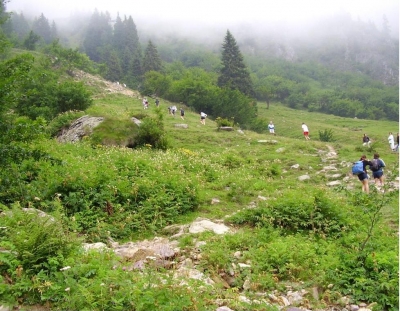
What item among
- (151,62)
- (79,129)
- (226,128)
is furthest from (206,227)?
(151,62)

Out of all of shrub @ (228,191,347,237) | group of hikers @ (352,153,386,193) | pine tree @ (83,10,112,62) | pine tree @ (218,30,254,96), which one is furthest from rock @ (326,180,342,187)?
pine tree @ (83,10,112,62)

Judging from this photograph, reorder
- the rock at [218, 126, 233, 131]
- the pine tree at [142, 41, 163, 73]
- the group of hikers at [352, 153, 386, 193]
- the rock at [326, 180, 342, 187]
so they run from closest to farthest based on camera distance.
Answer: the group of hikers at [352, 153, 386, 193] → the rock at [326, 180, 342, 187] → the rock at [218, 126, 233, 131] → the pine tree at [142, 41, 163, 73]

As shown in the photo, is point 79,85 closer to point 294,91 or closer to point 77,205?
point 77,205

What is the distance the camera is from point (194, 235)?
26.2 ft

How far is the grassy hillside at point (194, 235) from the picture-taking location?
4.74 meters

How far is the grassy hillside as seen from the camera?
4742mm

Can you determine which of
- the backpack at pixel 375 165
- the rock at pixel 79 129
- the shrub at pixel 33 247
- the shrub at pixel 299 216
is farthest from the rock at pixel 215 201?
the rock at pixel 79 129

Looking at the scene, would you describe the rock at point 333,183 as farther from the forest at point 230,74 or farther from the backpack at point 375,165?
the forest at point 230,74

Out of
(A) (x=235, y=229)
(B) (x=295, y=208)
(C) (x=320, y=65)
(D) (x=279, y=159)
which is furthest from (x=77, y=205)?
(C) (x=320, y=65)

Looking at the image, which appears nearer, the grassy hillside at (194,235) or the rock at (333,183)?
the grassy hillside at (194,235)

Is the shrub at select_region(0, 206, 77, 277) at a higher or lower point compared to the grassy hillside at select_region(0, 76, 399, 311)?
higher

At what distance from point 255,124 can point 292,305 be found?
43680 mm

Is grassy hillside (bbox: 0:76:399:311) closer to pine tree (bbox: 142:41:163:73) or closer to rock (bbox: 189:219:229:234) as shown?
rock (bbox: 189:219:229:234)

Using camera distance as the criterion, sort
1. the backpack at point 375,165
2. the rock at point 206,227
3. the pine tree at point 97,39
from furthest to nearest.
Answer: the pine tree at point 97,39
the backpack at point 375,165
the rock at point 206,227
